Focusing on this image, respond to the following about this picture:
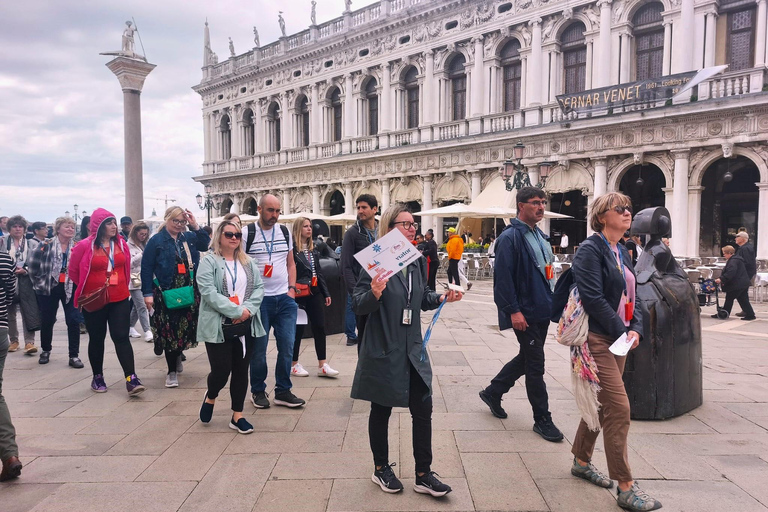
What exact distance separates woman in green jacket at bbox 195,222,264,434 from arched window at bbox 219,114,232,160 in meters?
36.6

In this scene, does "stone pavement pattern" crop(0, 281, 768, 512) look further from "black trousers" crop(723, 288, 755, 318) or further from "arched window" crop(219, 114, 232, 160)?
"arched window" crop(219, 114, 232, 160)

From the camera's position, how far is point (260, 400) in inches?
191

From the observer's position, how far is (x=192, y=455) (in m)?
3.81

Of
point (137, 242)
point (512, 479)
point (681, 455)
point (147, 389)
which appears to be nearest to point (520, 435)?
point (512, 479)

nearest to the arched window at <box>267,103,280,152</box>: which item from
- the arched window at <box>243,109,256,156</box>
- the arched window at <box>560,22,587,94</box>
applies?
the arched window at <box>243,109,256,156</box>

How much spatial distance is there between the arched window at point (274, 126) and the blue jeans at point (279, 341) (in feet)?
104

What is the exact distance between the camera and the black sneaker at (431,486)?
312cm

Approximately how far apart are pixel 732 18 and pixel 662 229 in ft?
62.1

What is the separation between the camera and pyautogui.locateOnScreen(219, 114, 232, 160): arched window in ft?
127

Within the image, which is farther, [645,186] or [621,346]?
[645,186]

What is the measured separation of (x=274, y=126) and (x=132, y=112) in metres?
16.7

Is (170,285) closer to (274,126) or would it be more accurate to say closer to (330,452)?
(330,452)

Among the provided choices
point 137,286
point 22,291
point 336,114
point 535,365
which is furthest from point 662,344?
point 336,114

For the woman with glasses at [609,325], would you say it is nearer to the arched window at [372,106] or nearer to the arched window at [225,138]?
the arched window at [372,106]
